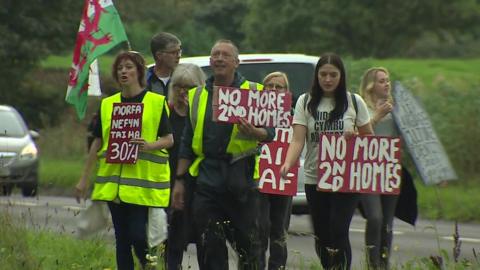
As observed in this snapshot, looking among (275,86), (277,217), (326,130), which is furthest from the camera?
(275,86)

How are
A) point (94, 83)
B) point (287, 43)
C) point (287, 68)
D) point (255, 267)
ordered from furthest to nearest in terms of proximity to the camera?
point (287, 43)
point (287, 68)
point (94, 83)
point (255, 267)

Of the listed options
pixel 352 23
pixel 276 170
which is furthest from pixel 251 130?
pixel 352 23

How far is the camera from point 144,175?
A: 934 cm

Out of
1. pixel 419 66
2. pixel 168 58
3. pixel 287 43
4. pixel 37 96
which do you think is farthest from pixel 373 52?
pixel 168 58

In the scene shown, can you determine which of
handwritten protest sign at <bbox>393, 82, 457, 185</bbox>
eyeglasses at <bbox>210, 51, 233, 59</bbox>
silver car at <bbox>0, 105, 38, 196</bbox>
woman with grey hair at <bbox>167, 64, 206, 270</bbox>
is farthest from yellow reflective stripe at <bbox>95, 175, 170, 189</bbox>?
silver car at <bbox>0, 105, 38, 196</bbox>

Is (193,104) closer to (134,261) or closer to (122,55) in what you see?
(122,55)

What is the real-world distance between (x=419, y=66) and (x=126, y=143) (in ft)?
143

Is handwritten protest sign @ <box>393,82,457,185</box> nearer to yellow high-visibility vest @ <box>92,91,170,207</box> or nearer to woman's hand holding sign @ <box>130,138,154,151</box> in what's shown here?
yellow high-visibility vest @ <box>92,91,170,207</box>

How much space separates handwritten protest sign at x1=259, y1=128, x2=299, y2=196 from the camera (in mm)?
10648

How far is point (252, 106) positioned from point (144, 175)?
3.03 ft

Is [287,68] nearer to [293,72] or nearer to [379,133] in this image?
[293,72]

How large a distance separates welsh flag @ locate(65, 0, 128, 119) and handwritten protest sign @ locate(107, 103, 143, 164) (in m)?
2.54

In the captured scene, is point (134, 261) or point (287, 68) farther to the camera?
point (287, 68)

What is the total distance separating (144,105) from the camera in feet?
30.7
